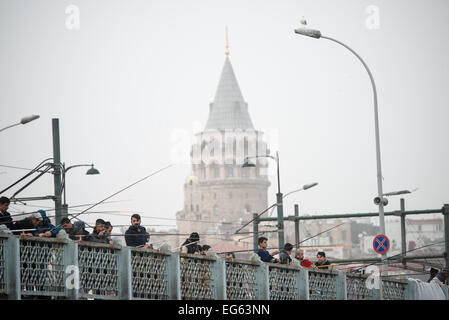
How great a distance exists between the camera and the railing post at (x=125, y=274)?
17.6 metres

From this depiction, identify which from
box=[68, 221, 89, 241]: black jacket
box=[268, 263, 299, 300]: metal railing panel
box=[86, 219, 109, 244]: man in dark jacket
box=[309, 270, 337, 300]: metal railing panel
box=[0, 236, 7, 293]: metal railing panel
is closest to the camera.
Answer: box=[0, 236, 7, 293]: metal railing panel

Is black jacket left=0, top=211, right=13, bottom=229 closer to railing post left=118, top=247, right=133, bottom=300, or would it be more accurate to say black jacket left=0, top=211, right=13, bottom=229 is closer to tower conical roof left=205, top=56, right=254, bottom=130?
railing post left=118, top=247, right=133, bottom=300

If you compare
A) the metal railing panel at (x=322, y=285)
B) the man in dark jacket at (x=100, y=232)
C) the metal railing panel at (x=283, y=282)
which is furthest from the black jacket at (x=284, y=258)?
the man in dark jacket at (x=100, y=232)

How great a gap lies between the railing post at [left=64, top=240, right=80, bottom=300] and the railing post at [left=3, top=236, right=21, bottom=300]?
0.98 meters

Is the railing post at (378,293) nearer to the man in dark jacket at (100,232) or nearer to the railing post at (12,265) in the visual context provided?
the man in dark jacket at (100,232)

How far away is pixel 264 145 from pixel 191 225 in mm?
18408

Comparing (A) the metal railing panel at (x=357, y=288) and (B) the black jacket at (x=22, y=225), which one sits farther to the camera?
(A) the metal railing panel at (x=357, y=288)

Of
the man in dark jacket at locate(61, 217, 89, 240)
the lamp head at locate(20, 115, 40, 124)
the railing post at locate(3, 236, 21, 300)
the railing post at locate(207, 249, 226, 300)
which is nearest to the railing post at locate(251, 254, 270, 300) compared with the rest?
the railing post at locate(207, 249, 226, 300)

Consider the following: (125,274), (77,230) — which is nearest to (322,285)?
(77,230)

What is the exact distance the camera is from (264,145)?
192 metres

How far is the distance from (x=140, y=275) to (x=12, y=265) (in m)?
2.71

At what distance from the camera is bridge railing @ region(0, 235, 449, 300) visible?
16172mm
